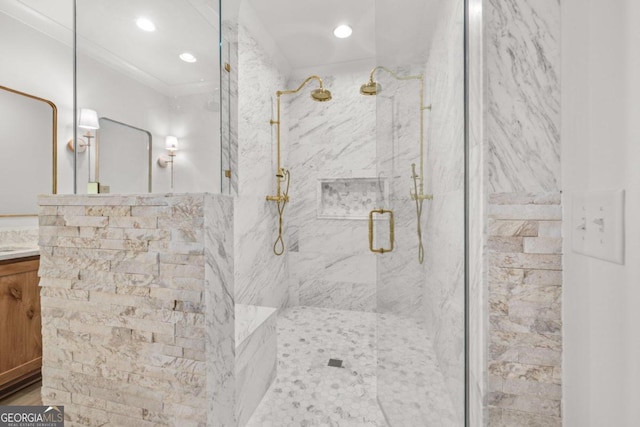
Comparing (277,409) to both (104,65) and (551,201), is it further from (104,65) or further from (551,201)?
(104,65)

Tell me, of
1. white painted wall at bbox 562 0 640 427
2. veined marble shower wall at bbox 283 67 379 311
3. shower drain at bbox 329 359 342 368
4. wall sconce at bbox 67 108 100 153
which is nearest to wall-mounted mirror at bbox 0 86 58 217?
wall sconce at bbox 67 108 100 153

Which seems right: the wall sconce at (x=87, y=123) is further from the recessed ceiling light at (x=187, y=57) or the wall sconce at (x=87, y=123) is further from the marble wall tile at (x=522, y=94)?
the marble wall tile at (x=522, y=94)

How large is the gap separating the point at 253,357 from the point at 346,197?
2.02 m

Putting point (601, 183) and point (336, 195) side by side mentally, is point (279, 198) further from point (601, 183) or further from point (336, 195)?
point (601, 183)

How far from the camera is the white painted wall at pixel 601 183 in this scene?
0.49 meters

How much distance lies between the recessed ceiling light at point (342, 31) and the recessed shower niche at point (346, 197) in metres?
1.33

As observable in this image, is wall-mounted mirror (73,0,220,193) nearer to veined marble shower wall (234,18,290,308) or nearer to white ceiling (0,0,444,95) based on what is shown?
white ceiling (0,0,444,95)

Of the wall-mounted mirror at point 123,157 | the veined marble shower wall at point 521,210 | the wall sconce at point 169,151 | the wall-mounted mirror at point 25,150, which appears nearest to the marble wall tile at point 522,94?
the veined marble shower wall at point 521,210

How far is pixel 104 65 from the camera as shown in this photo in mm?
1108

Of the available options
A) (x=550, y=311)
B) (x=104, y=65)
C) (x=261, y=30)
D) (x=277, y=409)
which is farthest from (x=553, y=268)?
(x=261, y=30)

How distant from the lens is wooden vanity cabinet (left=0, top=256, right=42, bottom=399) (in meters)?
1.77

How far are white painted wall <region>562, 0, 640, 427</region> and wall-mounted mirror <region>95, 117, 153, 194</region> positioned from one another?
4.28 feet

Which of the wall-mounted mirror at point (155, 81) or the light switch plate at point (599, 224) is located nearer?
the light switch plate at point (599, 224)

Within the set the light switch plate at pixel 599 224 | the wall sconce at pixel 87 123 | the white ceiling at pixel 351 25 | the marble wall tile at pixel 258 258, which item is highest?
the white ceiling at pixel 351 25
